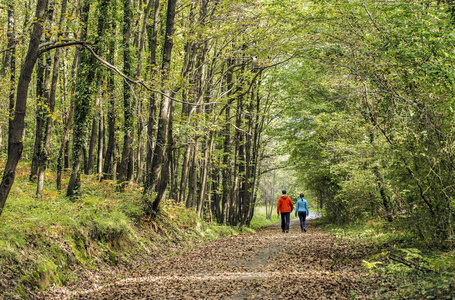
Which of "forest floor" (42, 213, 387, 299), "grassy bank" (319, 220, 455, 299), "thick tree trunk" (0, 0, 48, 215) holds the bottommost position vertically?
"forest floor" (42, 213, 387, 299)

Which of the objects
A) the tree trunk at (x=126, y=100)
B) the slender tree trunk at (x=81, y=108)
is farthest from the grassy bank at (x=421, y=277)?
the tree trunk at (x=126, y=100)

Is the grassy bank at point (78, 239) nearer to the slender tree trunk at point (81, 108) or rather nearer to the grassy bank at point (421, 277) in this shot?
the slender tree trunk at point (81, 108)

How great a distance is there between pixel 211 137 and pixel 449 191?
1298cm

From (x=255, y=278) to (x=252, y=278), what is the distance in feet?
0.20

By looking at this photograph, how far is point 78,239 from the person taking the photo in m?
7.48

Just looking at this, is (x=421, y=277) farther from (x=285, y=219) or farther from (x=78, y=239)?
(x=285, y=219)

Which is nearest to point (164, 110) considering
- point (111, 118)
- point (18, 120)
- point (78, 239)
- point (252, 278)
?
point (78, 239)

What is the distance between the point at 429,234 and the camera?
20.3ft

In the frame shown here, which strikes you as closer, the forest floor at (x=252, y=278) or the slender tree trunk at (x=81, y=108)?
the forest floor at (x=252, y=278)

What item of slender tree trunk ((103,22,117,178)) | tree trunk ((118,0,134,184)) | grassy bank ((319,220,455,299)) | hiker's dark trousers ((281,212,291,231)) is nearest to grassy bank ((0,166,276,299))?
tree trunk ((118,0,134,184))

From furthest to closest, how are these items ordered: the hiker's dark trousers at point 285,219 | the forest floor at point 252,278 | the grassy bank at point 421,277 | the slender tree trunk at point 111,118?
the hiker's dark trousers at point 285,219 < the slender tree trunk at point 111,118 < the forest floor at point 252,278 < the grassy bank at point 421,277

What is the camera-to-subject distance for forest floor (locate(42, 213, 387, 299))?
5.26 meters

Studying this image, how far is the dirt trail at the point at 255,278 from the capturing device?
527 centimetres

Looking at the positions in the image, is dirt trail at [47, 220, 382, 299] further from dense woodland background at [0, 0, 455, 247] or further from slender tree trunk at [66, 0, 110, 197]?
slender tree trunk at [66, 0, 110, 197]
